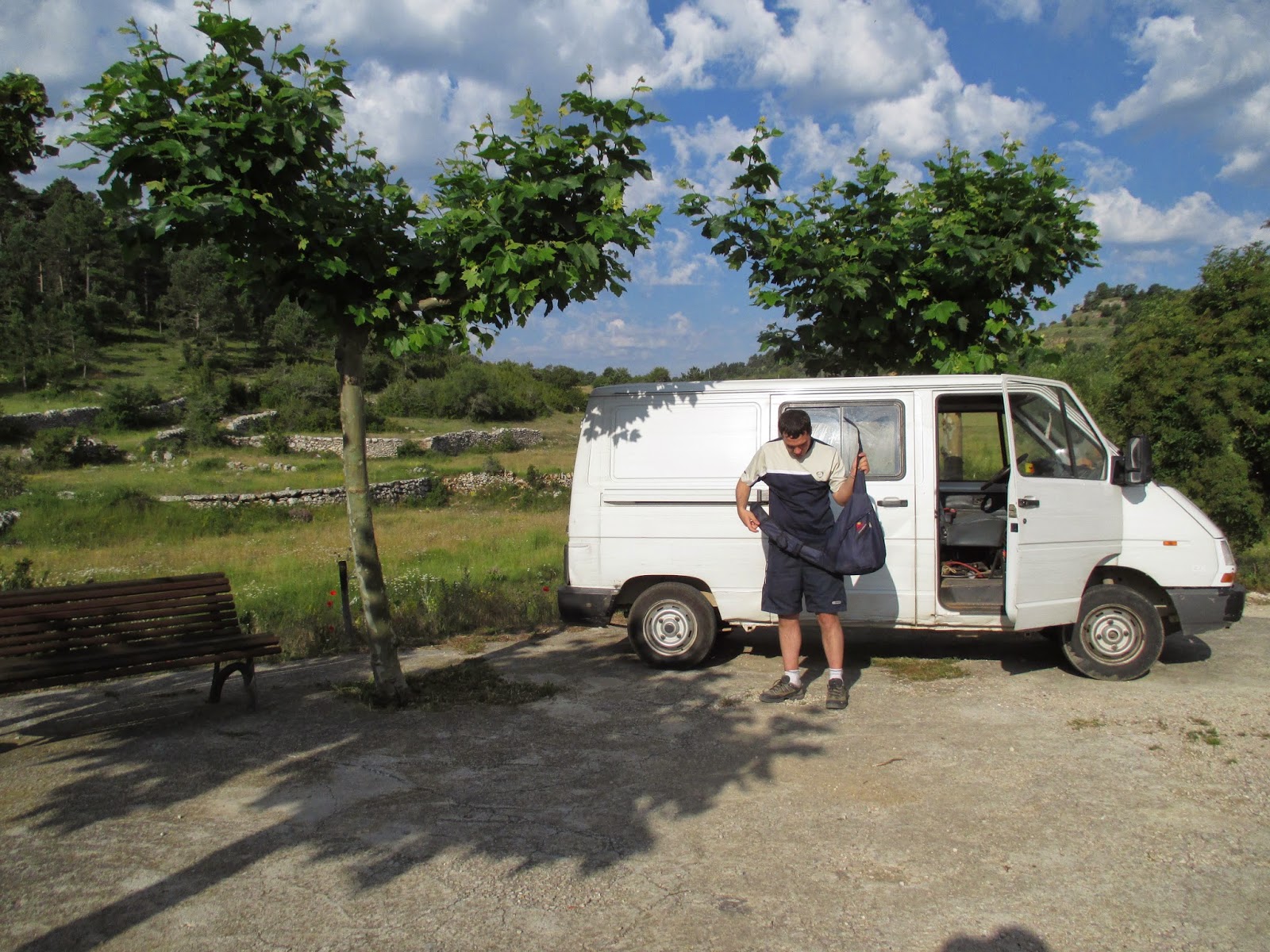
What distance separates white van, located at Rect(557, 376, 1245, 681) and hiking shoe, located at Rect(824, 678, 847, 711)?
0.78 metres

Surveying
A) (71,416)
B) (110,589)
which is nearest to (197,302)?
(71,416)

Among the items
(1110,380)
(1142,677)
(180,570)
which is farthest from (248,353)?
(1142,677)

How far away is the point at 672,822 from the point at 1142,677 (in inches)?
171

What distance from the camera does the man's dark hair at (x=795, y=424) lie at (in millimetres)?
6039

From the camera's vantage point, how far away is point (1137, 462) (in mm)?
6445

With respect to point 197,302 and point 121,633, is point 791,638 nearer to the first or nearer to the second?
point 121,633

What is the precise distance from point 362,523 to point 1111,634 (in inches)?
214

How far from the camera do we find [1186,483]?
10.9 metres

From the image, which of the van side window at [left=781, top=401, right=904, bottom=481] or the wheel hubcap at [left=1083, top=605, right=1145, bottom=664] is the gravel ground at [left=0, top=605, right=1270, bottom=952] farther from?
the van side window at [left=781, top=401, right=904, bottom=481]

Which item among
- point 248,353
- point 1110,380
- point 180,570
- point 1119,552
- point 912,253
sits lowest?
point 180,570

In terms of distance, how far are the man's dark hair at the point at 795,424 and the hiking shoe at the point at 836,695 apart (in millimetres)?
1680

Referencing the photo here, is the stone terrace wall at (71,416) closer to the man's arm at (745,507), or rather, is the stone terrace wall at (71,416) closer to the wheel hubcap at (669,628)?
the wheel hubcap at (669,628)

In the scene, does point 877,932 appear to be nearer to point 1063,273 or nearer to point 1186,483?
point 1063,273

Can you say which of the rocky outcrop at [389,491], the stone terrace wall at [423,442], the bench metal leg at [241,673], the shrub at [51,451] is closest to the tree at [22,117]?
the bench metal leg at [241,673]
